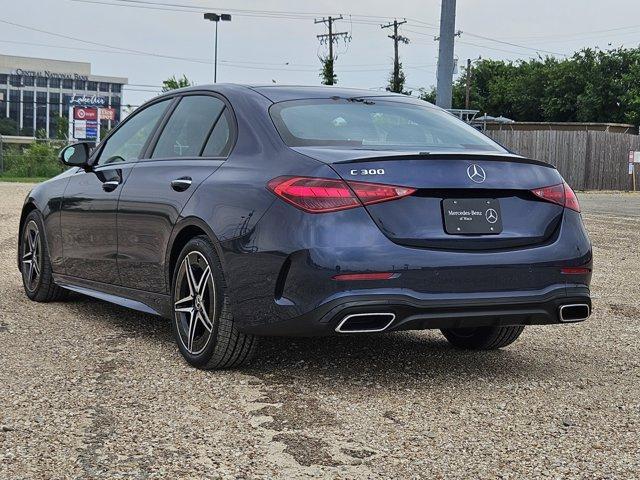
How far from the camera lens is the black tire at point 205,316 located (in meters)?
5.29

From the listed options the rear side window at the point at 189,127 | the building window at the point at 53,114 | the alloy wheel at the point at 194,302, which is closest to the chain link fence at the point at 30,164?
the rear side window at the point at 189,127

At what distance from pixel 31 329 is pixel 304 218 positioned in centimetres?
266

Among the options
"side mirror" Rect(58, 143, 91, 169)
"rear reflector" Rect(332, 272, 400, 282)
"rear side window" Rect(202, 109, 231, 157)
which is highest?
"rear side window" Rect(202, 109, 231, 157)

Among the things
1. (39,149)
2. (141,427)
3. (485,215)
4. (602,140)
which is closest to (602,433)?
(485,215)

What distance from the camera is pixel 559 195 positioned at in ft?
17.5

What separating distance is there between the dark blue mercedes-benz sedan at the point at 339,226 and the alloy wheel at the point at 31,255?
177cm

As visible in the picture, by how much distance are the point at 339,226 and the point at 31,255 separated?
3982 mm

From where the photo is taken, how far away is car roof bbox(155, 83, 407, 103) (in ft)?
19.1

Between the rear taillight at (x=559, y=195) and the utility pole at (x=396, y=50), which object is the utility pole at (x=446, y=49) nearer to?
the rear taillight at (x=559, y=195)

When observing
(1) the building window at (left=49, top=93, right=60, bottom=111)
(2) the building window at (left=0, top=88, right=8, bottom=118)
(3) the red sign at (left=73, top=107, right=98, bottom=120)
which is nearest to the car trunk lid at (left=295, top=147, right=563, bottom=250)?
(3) the red sign at (left=73, top=107, right=98, bottom=120)

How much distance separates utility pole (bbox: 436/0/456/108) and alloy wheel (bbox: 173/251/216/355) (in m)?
8.69

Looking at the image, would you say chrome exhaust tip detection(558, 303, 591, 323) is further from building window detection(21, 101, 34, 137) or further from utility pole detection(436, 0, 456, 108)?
building window detection(21, 101, 34, 137)

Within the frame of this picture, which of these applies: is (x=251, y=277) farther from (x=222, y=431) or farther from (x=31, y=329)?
(x=31, y=329)

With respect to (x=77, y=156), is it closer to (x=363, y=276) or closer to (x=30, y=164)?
(x=363, y=276)
